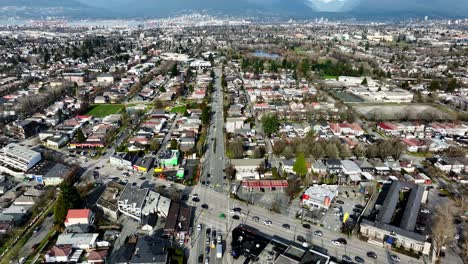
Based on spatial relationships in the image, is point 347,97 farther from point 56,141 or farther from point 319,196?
point 56,141

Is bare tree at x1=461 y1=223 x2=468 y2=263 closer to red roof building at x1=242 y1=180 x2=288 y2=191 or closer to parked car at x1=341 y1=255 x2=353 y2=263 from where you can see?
parked car at x1=341 y1=255 x2=353 y2=263

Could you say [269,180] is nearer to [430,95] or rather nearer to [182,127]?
[182,127]

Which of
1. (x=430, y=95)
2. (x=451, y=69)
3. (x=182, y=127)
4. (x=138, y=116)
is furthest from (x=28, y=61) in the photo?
(x=451, y=69)

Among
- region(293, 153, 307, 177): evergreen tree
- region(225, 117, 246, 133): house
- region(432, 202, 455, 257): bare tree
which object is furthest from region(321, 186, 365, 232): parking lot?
region(225, 117, 246, 133): house

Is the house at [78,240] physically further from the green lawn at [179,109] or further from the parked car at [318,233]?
the green lawn at [179,109]

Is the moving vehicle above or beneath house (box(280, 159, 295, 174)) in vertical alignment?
beneath

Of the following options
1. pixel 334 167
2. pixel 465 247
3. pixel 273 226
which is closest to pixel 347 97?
pixel 334 167
